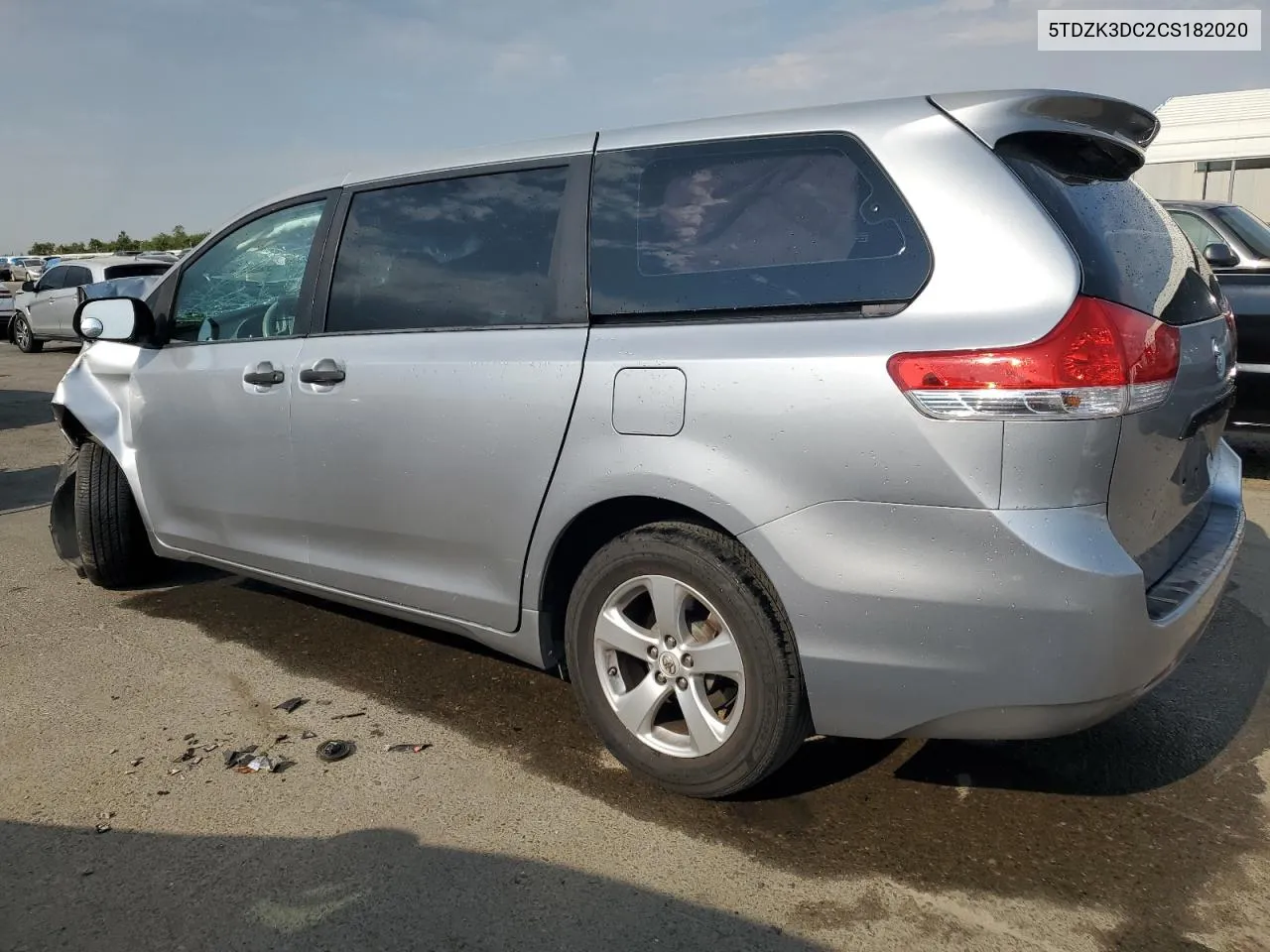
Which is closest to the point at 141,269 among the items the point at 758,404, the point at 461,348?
the point at 461,348

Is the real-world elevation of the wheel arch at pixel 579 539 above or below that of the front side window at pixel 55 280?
below

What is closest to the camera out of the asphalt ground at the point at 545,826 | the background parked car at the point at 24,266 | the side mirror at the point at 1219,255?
the asphalt ground at the point at 545,826

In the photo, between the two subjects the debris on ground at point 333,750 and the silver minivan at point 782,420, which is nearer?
the silver minivan at point 782,420

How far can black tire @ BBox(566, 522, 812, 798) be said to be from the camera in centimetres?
259

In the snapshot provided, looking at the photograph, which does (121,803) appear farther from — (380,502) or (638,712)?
(638,712)

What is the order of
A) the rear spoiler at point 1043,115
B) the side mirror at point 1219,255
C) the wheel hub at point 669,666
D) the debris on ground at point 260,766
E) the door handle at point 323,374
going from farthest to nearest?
the side mirror at point 1219,255
the door handle at point 323,374
the debris on ground at point 260,766
the wheel hub at point 669,666
the rear spoiler at point 1043,115

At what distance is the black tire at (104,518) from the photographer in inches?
180

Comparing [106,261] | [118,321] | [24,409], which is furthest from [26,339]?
[118,321]

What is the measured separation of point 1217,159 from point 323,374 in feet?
72.5

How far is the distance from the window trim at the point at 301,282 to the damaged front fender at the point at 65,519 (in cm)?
97

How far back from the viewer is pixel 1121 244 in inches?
99.1

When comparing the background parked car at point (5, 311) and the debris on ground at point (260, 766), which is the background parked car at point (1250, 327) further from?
the background parked car at point (5, 311)

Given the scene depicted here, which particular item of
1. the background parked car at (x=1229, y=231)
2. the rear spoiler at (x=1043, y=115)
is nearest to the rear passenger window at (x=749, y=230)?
the rear spoiler at (x=1043, y=115)

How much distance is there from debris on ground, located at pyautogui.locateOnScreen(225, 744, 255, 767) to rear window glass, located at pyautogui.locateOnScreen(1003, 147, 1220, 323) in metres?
2.69
